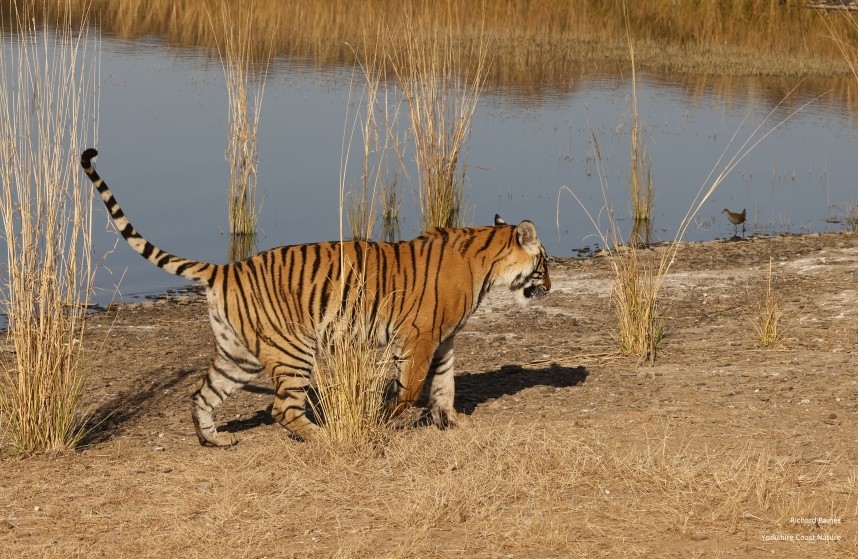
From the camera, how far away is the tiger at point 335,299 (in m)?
5.98

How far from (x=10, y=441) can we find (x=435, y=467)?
6.77ft

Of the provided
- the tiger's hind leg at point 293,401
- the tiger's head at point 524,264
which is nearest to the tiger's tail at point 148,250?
the tiger's hind leg at point 293,401

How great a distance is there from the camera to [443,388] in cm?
642

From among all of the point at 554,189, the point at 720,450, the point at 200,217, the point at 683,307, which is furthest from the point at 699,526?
the point at 554,189

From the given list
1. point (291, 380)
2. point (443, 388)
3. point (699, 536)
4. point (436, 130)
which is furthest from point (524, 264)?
point (436, 130)

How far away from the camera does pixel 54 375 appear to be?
602cm

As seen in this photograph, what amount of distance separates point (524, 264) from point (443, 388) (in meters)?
0.73

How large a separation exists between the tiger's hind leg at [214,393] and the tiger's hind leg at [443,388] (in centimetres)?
87

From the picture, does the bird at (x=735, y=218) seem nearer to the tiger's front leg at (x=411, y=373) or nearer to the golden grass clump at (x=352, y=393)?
the tiger's front leg at (x=411, y=373)

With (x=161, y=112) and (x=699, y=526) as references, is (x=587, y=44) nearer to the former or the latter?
(x=161, y=112)

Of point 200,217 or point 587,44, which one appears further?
point 587,44

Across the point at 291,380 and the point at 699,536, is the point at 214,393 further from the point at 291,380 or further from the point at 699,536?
the point at 699,536

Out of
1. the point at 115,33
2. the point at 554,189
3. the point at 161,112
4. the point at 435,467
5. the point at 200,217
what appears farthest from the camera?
the point at 115,33

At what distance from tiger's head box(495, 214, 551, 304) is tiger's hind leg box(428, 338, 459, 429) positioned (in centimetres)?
45
